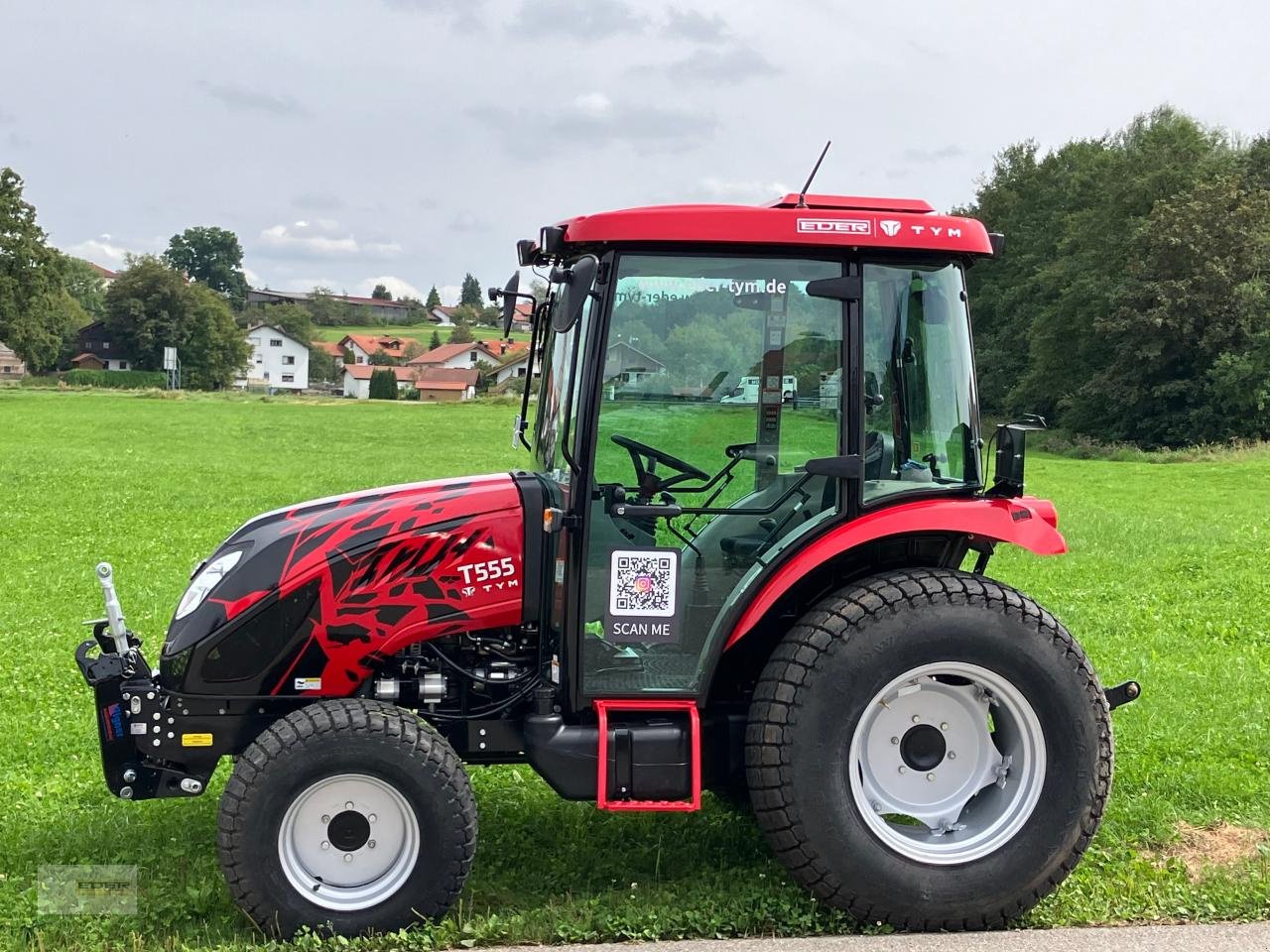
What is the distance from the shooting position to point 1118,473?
28.6 m

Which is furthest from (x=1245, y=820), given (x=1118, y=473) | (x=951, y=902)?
(x=1118, y=473)

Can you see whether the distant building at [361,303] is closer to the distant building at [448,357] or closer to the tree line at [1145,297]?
the distant building at [448,357]

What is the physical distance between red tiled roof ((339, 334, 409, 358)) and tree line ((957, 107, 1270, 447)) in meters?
67.9

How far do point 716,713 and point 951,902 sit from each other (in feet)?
3.25

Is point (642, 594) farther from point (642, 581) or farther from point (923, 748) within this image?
point (923, 748)

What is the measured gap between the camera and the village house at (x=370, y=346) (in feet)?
375

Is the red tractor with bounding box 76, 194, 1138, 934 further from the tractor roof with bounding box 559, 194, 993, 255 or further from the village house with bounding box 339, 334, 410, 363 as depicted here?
the village house with bounding box 339, 334, 410, 363

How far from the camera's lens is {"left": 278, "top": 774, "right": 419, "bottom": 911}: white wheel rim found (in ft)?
12.5

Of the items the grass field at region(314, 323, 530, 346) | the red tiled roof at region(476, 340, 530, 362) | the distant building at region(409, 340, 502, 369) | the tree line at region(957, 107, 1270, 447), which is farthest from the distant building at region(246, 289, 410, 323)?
the red tiled roof at region(476, 340, 530, 362)

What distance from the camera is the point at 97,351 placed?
316ft

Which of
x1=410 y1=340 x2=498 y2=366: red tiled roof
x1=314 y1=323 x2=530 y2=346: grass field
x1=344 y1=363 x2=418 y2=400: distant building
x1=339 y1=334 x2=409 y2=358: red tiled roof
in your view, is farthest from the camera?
x1=314 y1=323 x2=530 y2=346: grass field

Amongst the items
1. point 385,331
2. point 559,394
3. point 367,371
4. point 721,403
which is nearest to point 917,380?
point 721,403

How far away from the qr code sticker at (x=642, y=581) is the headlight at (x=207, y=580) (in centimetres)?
134

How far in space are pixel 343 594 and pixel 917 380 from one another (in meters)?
2.12
